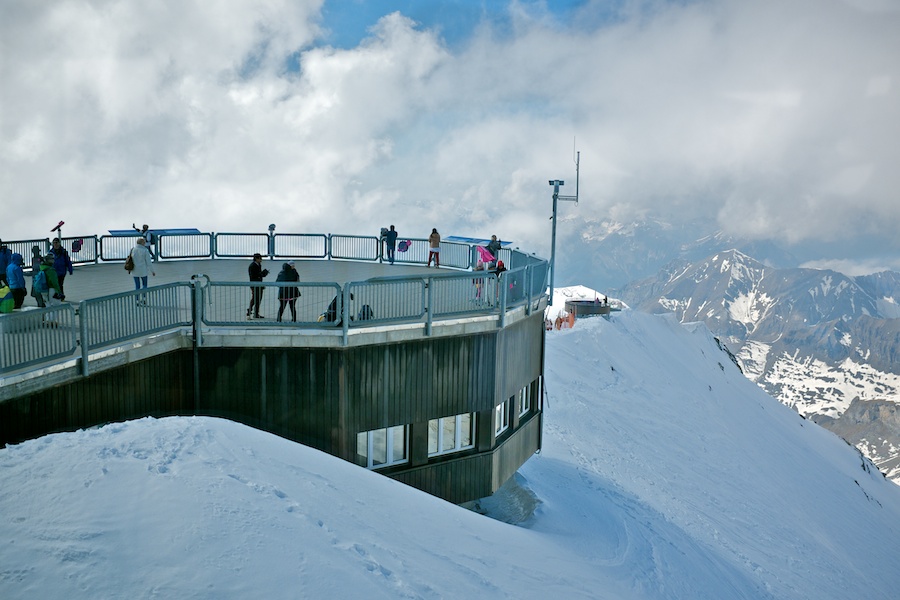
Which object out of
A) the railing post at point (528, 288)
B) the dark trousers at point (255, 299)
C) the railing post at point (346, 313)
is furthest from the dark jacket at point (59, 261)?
the railing post at point (528, 288)

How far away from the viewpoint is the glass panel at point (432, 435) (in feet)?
53.5

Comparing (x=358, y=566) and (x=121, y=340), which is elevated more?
(x=121, y=340)

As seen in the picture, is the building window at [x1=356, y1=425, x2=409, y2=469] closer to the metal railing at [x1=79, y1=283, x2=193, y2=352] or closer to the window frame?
the metal railing at [x1=79, y1=283, x2=193, y2=352]

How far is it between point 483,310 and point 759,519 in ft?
74.5

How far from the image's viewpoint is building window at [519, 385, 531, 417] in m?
19.9

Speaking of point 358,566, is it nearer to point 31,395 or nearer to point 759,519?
point 31,395

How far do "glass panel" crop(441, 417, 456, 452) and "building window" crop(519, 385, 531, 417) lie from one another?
11.3 feet

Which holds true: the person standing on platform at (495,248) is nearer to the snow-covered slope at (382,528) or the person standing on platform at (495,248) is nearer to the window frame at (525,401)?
the window frame at (525,401)

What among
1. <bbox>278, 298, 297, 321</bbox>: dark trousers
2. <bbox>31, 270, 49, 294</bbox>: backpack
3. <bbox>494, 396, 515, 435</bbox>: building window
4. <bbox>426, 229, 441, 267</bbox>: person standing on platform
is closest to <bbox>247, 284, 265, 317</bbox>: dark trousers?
<bbox>278, 298, 297, 321</bbox>: dark trousers

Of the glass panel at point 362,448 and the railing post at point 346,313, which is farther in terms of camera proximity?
the glass panel at point 362,448

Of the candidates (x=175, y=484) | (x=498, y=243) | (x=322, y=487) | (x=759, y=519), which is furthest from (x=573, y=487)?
(x=175, y=484)

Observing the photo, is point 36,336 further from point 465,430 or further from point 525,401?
point 525,401

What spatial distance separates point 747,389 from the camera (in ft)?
221

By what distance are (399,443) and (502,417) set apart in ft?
11.9
